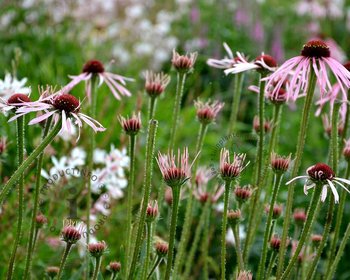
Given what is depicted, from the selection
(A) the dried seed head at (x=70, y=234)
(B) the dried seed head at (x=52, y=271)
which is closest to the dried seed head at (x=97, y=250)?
(A) the dried seed head at (x=70, y=234)

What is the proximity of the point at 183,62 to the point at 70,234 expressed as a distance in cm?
45

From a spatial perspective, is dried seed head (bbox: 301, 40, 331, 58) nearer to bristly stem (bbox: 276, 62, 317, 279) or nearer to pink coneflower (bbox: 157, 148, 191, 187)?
bristly stem (bbox: 276, 62, 317, 279)

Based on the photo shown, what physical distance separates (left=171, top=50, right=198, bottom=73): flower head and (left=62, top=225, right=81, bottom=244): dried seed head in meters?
0.43

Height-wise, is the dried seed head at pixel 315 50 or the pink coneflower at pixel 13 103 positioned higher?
the dried seed head at pixel 315 50

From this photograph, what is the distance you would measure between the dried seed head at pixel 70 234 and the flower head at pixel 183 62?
430 millimetres

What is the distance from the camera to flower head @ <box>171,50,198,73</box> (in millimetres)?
1401

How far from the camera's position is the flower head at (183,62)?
1.40m

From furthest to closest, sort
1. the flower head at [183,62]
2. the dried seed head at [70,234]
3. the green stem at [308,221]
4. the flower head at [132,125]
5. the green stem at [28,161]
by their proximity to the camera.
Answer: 1. the flower head at [183,62]
2. the flower head at [132,125]
3. the dried seed head at [70,234]
4. the green stem at [308,221]
5. the green stem at [28,161]

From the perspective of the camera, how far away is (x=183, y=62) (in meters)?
1.41

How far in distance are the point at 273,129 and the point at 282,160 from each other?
16 cm

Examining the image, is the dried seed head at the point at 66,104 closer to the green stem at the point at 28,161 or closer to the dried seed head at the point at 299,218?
the green stem at the point at 28,161

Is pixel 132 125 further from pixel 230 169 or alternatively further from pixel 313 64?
pixel 313 64

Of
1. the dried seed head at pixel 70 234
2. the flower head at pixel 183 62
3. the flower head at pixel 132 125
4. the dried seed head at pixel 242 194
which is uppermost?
the flower head at pixel 183 62

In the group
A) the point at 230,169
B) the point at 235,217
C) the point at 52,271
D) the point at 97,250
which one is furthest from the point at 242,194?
the point at 52,271
